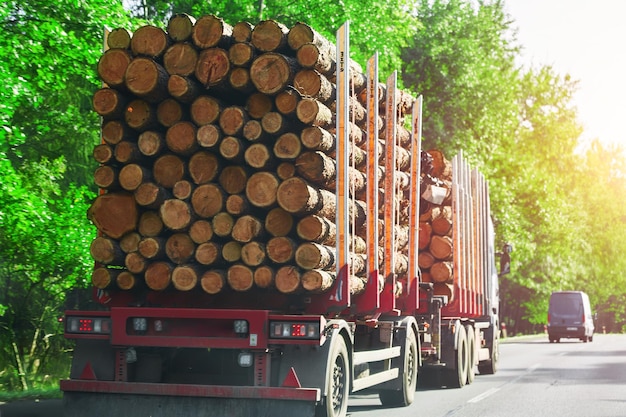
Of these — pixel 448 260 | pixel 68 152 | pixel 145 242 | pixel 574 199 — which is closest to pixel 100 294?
pixel 145 242

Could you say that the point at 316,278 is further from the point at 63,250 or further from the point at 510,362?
the point at 510,362

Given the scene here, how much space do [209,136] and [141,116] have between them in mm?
737

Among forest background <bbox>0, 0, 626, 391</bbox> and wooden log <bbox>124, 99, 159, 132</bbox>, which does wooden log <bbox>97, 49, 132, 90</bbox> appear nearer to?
wooden log <bbox>124, 99, 159, 132</bbox>

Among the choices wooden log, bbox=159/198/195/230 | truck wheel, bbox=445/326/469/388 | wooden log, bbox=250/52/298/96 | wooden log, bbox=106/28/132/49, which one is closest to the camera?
wooden log, bbox=250/52/298/96

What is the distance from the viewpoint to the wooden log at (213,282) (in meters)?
9.67

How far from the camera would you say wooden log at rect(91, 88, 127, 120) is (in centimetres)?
1006

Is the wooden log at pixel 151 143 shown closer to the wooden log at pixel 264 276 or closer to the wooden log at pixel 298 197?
the wooden log at pixel 298 197

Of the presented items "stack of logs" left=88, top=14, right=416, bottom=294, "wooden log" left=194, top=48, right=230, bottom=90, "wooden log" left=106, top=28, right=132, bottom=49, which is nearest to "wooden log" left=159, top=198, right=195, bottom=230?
"stack of logs" left=88, top=14, right=416, bottom=294

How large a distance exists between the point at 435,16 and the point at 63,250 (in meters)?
26.1

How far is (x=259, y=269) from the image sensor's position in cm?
964

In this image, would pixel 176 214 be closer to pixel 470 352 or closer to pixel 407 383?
pixel 407 383

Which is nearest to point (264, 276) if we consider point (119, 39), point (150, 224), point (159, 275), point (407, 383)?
point (159, 275)

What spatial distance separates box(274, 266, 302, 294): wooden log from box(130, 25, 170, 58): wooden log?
7.70 ft

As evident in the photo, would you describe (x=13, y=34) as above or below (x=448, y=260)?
above
